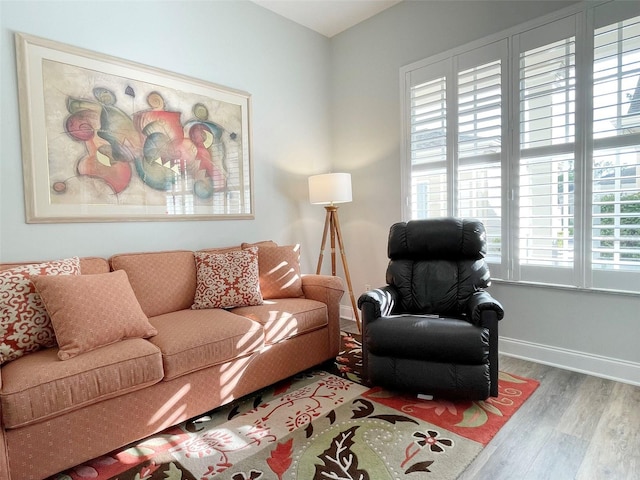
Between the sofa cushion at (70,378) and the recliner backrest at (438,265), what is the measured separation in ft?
5.68

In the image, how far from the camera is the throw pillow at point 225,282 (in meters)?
2.56

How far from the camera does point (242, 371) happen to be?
220 centimetres

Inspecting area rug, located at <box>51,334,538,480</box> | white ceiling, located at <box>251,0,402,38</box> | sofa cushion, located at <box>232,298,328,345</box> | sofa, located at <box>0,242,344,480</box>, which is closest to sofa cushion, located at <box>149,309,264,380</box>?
sofa, located at <box>0,242,344,480</box>

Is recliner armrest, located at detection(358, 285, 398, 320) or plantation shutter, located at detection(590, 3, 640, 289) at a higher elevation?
plantation shutter, located at detection(590, 3, 640, 289)

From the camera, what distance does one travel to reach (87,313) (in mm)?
1796

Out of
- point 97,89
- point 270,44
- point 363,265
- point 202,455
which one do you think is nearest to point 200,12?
point 270,44

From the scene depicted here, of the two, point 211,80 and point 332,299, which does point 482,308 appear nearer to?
point 332,299

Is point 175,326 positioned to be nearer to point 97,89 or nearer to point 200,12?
point 97,89

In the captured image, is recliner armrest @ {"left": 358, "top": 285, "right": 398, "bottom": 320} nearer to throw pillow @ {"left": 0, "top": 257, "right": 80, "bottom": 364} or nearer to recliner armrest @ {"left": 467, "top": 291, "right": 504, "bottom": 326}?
recliner armrest @ {"left": 467, "top": 291, "right": 504, "bottom": 326}

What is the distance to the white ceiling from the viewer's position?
3.39 meters

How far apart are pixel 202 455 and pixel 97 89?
2.40 meters

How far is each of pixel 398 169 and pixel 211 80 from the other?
6.26ft

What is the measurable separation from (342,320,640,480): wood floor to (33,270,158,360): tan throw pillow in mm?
1784

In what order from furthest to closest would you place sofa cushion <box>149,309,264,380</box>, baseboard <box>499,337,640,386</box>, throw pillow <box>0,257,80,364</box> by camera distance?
1. baseboard <box>499,337,640,386</box>
2. sofa cushion <box>149,309,264,380</box>
3. throw pillow <box>0,257,80,364</box>
